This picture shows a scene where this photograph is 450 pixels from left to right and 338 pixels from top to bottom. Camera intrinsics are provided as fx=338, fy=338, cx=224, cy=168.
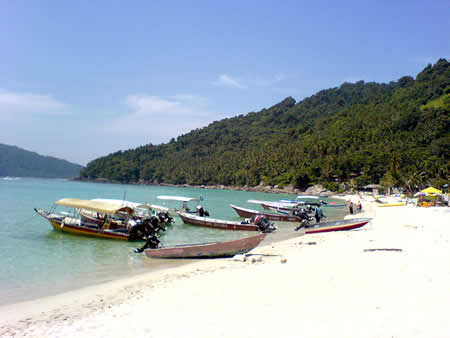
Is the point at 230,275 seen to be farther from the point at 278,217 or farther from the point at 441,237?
the point at 278,217

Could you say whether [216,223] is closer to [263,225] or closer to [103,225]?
[263,225]

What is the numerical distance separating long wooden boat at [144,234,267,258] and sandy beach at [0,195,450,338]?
2051 mm

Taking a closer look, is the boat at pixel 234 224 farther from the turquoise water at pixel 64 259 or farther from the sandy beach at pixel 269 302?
the sandy beach at pixel 269 302

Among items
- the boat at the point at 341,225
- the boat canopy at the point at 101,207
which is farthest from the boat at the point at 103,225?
the boat at the point at 341,225

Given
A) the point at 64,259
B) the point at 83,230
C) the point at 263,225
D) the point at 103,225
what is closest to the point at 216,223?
the point at 263,225

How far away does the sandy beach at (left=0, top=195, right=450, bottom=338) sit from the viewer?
5.86 meters

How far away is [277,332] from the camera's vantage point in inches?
222

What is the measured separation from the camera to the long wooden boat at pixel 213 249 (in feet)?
46.5

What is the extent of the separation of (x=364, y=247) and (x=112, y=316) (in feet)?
32.9

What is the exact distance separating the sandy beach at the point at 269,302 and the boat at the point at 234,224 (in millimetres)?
8258

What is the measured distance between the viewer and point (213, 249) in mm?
14203

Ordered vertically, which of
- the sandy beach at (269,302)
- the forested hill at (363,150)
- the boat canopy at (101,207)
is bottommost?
the sandy beach at (269,302)

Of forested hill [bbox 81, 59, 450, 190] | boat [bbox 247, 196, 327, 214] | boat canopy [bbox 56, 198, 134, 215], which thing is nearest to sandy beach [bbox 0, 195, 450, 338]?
boat canopy [bbox 56, 198, 134, 215]

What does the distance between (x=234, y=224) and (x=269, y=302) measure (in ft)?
53.5
